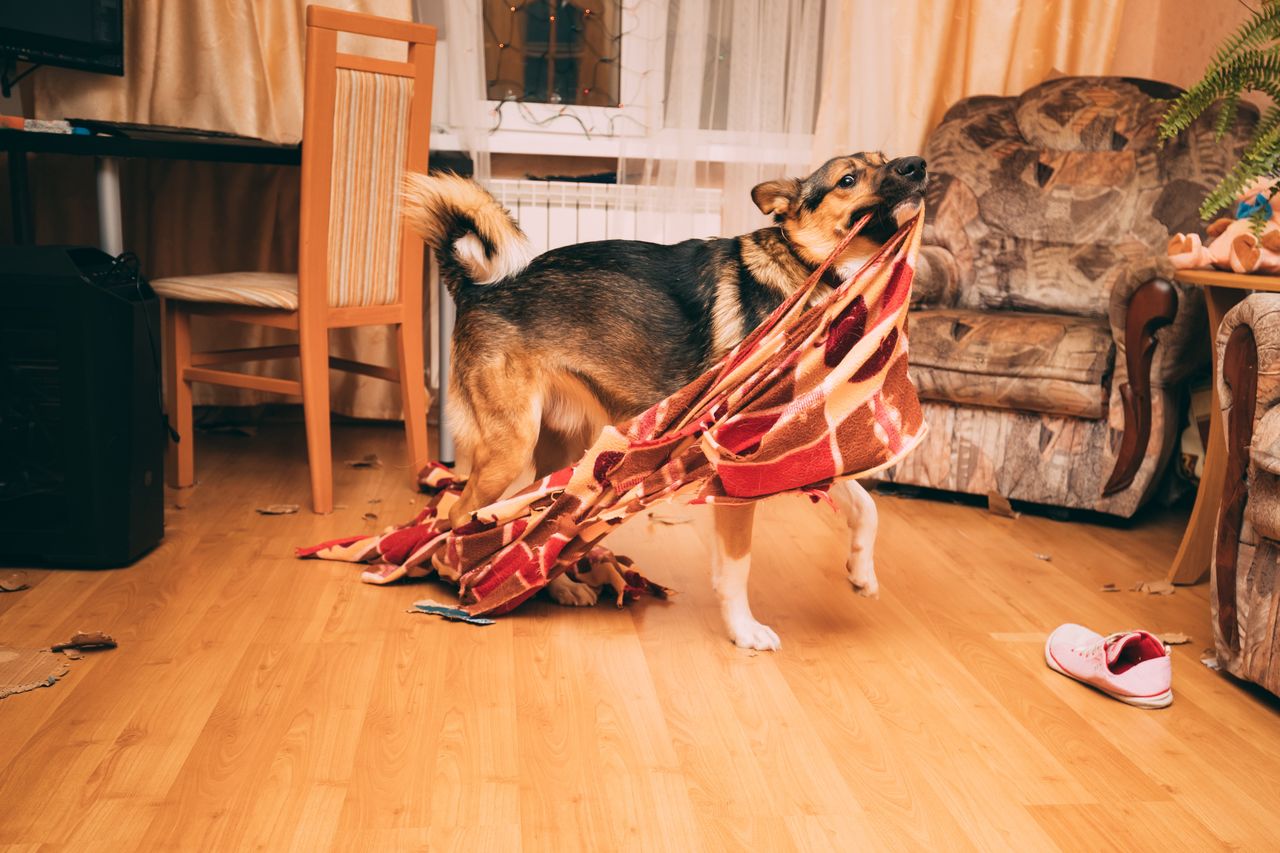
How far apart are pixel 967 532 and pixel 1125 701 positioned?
1.02 meters

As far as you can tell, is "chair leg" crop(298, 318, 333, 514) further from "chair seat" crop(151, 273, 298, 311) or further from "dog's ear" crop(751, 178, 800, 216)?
"dog's ear" crop(751, 178, 800, 216)

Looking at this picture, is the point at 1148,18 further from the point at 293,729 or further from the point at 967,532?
the point at 293,729

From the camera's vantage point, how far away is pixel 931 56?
3699 mm

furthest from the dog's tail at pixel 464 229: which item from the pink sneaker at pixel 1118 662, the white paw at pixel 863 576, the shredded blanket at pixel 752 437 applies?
the pink sneaker at pixel 1118 662

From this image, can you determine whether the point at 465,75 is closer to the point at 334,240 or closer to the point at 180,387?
the point at 334,240

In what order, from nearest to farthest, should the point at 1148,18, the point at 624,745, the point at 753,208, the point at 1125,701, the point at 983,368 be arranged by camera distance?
the point at 624,745, the point at 1125,701, the point at 983,368, the point at 753,208, the point at 1148,18

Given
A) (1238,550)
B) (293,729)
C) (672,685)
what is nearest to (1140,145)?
(1238,550)

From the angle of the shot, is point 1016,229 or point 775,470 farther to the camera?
point 1016,229

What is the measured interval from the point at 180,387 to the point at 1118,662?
241 centimetres

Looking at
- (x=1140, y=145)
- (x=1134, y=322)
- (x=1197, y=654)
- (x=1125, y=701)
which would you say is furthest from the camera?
(x=1140, y=145)


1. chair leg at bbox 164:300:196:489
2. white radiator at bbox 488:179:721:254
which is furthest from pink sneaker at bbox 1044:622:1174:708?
chair leg at bbox 164:300:196:489

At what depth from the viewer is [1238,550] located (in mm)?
1834

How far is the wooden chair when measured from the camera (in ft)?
8.55

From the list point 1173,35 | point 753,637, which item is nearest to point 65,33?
point 753,637
